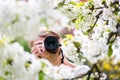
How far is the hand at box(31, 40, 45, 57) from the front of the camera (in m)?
2.87

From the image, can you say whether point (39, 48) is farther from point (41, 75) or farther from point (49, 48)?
point (41, 75)

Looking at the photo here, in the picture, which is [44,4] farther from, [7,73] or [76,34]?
[76,34]

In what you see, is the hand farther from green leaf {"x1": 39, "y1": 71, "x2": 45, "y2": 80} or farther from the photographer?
green leaf {"x1": 39, "y1": 71, "x2": 45, "y2": 80}

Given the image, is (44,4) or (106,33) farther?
(106,33)

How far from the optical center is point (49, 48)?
2.84 meters

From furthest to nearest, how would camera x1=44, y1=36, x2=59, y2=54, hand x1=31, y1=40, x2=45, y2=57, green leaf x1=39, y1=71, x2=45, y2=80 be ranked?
1. hand x1=31, y1=40, x2=45, y2=57
2. camera x1=44, y1=36, x2=59, y2=54
3. green leaf x1=39, y1=71, x2=45, y2=80

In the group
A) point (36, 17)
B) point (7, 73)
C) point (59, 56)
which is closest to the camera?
point (36, 17)

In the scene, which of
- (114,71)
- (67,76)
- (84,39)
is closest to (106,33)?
(84,39)

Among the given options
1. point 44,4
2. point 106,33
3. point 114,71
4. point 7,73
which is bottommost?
point 7,73

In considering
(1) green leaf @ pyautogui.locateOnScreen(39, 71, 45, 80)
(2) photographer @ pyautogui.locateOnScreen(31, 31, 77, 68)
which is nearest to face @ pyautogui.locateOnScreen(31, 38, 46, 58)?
(2) photographer @ pyautogui.locateOnScreen(31, 31, 77, 68)

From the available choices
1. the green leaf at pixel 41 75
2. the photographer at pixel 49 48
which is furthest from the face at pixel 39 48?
the green leaf at pixel 41 75

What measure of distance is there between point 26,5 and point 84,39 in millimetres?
1020

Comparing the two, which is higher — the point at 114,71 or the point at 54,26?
the point at 114,71

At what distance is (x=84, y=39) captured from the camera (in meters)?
2.73
